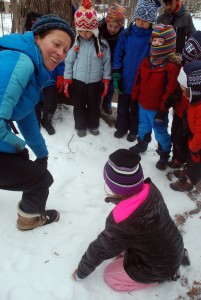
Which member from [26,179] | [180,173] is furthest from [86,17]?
[180,173]

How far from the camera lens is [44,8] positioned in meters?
3.71

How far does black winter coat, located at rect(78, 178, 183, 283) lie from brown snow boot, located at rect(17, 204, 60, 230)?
2.18 ft

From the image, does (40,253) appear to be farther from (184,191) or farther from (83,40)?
(83,40)

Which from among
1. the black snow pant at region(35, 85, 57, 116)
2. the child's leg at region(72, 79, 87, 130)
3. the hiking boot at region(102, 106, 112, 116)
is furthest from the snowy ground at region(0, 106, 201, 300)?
the hiking boot at region(102, 106, 112, 116)

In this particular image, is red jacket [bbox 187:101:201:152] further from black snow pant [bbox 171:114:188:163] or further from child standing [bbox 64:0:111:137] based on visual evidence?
child standing [bbox 64:0:111:137]

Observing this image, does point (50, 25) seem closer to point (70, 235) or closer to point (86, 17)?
point (86, 17)

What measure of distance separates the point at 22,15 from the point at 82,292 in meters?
3.50

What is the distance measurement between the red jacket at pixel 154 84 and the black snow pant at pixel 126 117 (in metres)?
0.41

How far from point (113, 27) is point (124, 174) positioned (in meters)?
2.64

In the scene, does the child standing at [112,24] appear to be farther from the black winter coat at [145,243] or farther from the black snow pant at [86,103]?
the black winter coat at [145,243]

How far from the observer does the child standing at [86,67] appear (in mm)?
3258

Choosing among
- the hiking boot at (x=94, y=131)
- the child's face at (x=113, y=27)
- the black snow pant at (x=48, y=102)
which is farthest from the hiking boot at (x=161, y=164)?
the child's face at (x=113, y=27)

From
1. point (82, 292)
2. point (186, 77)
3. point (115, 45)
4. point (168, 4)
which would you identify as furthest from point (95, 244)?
point (168, 4)

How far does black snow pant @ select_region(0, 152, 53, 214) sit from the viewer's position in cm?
205
